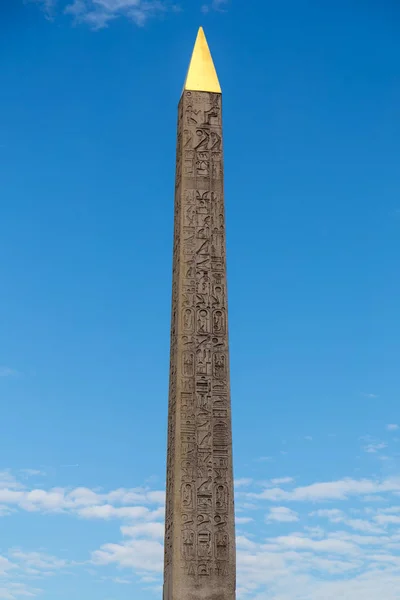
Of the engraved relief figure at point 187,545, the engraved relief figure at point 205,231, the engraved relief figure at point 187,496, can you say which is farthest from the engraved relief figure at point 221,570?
the engraved relief figure at point 205,231

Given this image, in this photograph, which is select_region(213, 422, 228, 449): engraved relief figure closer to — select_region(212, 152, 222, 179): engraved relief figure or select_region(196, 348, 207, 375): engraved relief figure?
select_region(196, 348, 207, 375): engraved relief figure

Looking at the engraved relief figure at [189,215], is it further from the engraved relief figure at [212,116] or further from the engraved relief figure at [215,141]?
the engraved relief figure at [212,116]

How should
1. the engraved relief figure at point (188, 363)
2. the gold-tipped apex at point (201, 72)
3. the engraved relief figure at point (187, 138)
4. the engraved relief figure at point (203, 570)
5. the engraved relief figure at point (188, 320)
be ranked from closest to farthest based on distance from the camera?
1. the engraved relief figure at point (203, 570)
2. the engraved relief figure at point (188, 363)
3. the engraved relief figure at point (188, 320)
4. the engraved relief figure at point (187, 138)
5. the gold-tipped apex at point (201, 72)

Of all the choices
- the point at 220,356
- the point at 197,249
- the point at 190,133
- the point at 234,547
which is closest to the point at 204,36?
the point at 190,133

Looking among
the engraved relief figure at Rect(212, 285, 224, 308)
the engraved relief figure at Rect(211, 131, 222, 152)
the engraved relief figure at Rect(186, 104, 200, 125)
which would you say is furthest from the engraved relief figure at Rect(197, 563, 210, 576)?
the engraved relief figure at Rect(186, 104, 200, 125)

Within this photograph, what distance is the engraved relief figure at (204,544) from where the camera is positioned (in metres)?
14.2

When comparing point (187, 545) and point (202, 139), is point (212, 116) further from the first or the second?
point (187, 545)

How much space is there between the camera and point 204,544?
46.8ft

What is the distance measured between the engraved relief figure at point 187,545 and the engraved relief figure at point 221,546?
0.31 metres

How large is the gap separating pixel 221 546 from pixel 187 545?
1.43 feet

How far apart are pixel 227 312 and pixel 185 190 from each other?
1833 mm

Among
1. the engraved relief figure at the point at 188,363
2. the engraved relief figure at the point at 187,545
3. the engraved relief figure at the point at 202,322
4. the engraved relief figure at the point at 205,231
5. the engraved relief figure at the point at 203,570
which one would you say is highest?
the engraved relief figure at the point at 205,231

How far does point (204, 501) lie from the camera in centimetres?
1441

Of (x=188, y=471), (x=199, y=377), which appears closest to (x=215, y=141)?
(x=199, y=377)
